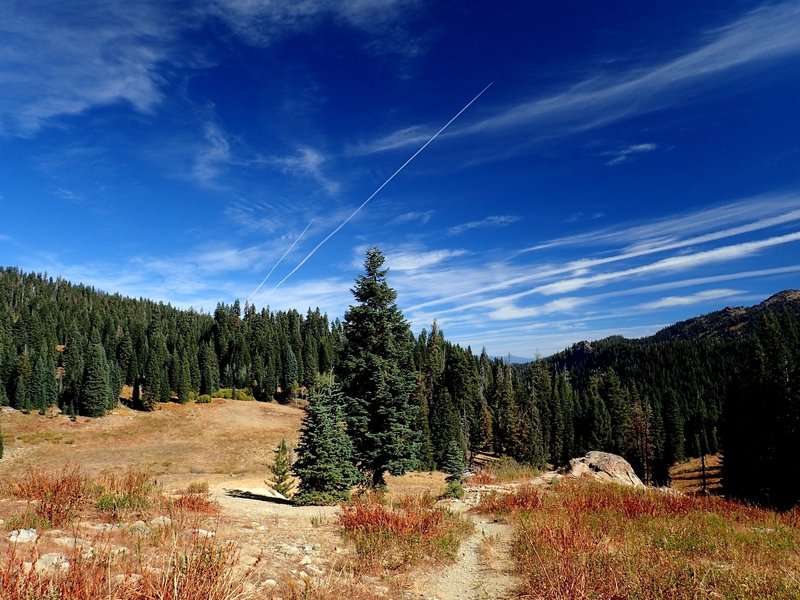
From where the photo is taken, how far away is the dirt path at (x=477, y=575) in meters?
7.04

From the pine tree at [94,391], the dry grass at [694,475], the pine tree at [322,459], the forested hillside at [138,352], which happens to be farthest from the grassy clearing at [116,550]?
the dry grass at [694,475]

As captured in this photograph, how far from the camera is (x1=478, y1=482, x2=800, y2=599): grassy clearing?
6012 mm

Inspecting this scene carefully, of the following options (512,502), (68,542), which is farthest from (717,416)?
(68,542)

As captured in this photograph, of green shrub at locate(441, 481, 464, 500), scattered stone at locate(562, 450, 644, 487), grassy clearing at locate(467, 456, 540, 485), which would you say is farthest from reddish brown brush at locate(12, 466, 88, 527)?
scattered stone at locate(562, 450, 644, 487)

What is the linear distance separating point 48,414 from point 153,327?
5435 centimetres

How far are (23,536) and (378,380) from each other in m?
14.0

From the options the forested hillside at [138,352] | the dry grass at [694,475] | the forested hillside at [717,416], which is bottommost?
the dry grass at [694,475]

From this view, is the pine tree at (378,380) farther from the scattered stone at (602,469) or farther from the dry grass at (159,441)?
the dry grass at (159,441)

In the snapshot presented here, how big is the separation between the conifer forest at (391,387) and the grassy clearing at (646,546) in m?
7.18

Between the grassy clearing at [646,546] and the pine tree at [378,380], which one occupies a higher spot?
the pine tree at [378,380]

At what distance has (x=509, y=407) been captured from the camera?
84188mm

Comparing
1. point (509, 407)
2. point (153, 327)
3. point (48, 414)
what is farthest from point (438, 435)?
point (153, 327)

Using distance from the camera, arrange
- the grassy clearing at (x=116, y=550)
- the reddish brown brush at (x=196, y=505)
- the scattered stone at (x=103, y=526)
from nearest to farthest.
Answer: the grassy clearing at (x=116, y=550) < the scattered stone at (x=103, y=526) < the reddish brown brush at (x=196, y=505)

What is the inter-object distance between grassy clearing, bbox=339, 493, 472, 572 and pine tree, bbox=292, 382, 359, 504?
5.57 metres
